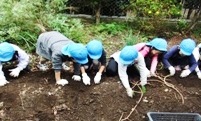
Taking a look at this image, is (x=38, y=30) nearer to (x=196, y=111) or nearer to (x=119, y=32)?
(x=119, y=32)

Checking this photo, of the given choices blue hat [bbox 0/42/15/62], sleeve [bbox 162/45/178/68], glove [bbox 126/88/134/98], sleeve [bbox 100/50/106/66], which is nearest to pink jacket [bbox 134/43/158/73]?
sleeve [bbox 162/45/178/68]

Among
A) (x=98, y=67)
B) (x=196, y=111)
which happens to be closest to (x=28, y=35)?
(x=98, y=67)

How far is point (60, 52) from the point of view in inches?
191

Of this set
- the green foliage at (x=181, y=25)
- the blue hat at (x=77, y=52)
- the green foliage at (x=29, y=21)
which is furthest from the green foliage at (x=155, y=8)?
the blue hat at (x=77, y=52)

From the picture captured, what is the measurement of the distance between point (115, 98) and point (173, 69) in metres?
1.01

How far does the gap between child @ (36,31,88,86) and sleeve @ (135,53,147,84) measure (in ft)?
2.21

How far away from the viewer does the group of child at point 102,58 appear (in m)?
4.84

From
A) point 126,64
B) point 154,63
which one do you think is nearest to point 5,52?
point 126,64

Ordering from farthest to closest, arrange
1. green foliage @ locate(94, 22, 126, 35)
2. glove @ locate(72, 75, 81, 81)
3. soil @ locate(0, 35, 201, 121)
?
green foliage @ locate(94, 22, 126, 35) → glove @ locate(72, 75, 81, 81) → soil @ locate(0, 35, 201, 121)

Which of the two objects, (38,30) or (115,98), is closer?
(115,98)

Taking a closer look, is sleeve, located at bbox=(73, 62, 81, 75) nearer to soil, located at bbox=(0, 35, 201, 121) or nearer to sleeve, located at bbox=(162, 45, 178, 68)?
soil, located at bbox=(0, 35, 201, 121)

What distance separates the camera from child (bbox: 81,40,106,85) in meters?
4.91

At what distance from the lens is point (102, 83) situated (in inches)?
199

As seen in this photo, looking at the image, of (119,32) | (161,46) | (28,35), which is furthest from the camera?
(119,32)
